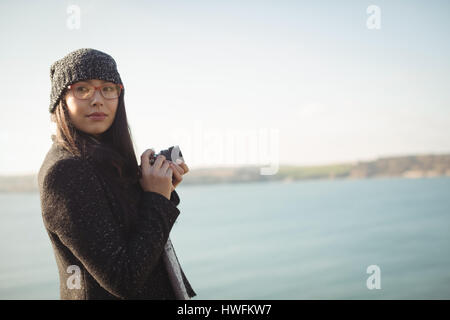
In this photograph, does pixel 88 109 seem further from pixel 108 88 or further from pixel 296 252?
pixel 296 252

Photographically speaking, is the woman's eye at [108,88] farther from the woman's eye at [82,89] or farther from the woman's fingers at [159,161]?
the woman's fingers at [159,161]

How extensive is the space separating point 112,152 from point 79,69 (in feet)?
1.12

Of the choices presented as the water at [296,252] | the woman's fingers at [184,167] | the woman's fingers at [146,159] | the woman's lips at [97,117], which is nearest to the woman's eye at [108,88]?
the woman's lips at [97,117]

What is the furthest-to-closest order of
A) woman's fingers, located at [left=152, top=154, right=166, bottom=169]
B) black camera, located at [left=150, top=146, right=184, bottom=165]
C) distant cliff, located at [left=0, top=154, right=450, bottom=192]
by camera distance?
distant cliff, located at [left=0, top=154, right=450, bottom=192]
black camera, located at [left=150, top=146, right=184, bottom=165]
woman's fingers, located at [left=152, top=154, right=166, bottom=169]

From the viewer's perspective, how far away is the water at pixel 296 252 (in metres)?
33.4

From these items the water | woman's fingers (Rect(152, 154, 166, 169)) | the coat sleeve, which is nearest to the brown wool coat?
the coat sleeve

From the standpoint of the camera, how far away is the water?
33.4 metres

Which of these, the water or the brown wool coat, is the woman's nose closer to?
the brown wool coat

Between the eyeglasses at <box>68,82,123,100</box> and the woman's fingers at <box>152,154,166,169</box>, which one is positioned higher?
the eyeglasses at <box>68,82,123,100</box>

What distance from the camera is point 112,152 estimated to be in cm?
154

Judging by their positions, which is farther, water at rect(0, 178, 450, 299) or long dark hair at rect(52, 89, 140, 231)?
water at rect(0, 178, 450, 299)

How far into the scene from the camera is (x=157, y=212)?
144 cm
